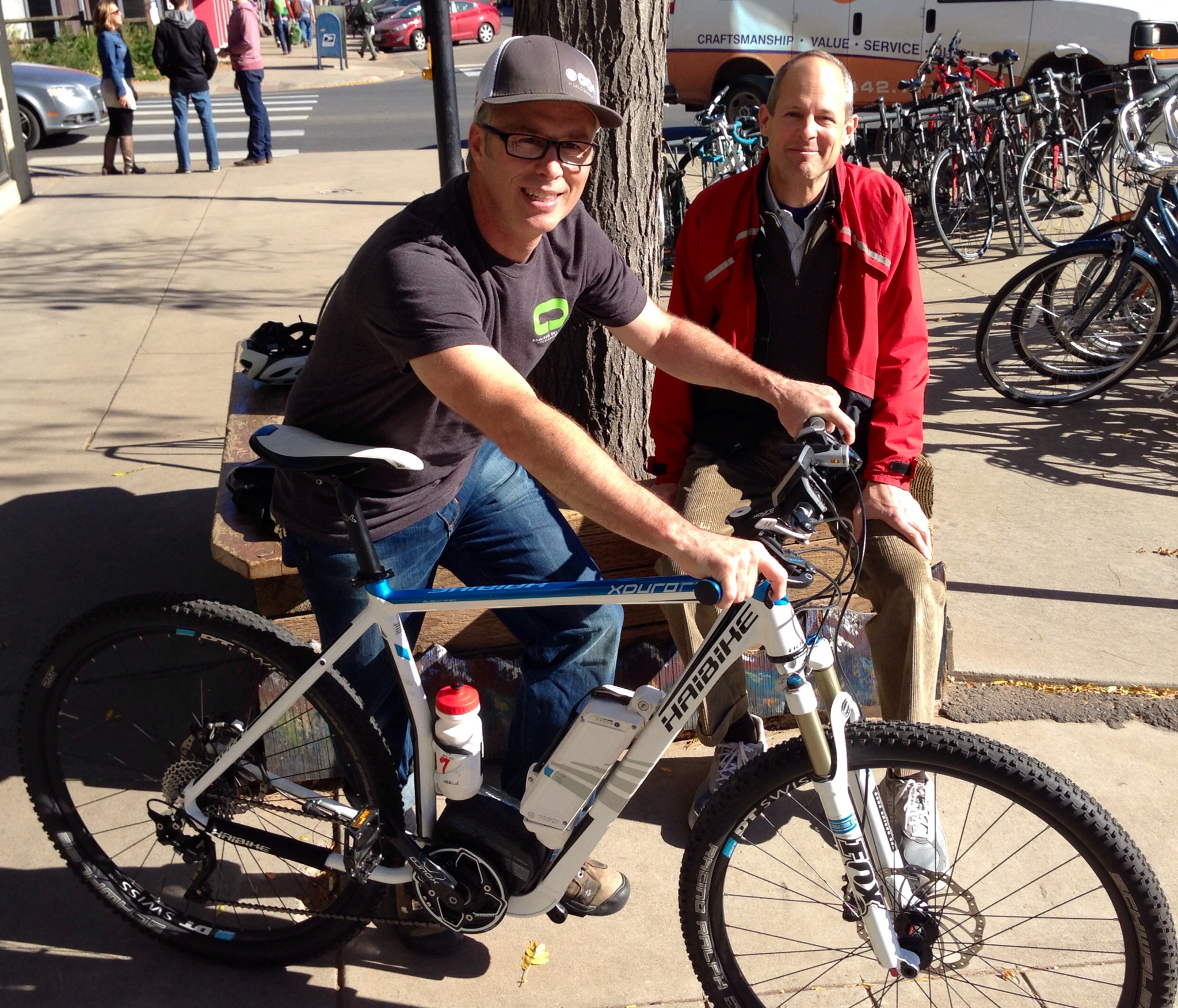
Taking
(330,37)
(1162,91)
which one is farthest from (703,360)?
(330,37)

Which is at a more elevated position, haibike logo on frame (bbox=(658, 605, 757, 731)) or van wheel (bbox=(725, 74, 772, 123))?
van wheel (bbox=(725, 74, 772, 123))

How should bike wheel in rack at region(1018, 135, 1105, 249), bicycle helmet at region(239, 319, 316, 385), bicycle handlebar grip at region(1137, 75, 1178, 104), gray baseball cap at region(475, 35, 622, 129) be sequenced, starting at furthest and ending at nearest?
1. bike wheel in rack at region(1018, 135, 1105, 249)
2. bicycle handlebar grip at region(1137, 75, 1178, 104)
3. bicycle helmet at region(239, 319, 316, 385)
4. gray baseball cap at region(475, 35, 622, 129)

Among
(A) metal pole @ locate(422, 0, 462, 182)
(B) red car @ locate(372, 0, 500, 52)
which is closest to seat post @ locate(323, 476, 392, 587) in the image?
(A) metal pole @ locate(422, 0, 462, 182)

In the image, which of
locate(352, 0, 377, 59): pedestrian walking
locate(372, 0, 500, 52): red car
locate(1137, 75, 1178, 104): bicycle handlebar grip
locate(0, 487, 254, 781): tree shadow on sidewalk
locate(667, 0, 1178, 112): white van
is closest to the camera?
locate(0, 487, 254, 781): tree shadow on sidewalk

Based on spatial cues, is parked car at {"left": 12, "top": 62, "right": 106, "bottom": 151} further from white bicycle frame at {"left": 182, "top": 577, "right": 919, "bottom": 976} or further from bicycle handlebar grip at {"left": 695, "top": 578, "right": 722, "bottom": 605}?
bicycle handlebar grip at {"left": 695, "top": 578, "right": 722, "bottom": 605}

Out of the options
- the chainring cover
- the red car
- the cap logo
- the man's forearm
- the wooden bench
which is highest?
the red car

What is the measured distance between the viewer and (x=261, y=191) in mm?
12234

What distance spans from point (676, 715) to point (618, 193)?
2214 millimetres

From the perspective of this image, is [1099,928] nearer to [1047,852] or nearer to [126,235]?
[1047,852]

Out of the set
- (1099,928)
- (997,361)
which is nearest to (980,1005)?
(1099,928)

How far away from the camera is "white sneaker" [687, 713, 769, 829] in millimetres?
3055

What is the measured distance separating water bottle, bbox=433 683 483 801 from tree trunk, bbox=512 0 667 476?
5.92 ft

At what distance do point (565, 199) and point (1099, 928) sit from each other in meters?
2.09

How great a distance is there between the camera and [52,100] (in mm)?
15109
